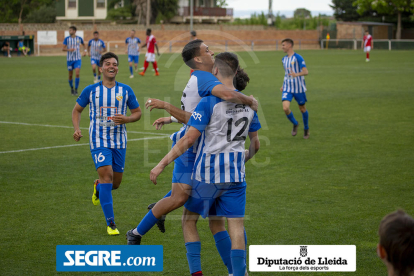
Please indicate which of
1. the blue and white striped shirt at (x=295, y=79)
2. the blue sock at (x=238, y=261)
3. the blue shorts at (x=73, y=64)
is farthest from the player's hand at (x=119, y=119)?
the blue shorts at (x=73, y=64)

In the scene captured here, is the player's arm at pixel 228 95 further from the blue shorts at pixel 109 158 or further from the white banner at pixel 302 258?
the blue shorts at pixel 109 158

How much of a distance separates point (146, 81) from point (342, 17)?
66.8 meters

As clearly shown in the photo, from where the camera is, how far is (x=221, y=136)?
4316mm

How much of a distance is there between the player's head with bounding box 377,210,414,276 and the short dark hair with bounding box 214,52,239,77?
222 cm

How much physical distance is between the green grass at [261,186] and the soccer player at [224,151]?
0.77 m

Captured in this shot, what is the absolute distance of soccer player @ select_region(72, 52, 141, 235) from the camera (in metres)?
5.99

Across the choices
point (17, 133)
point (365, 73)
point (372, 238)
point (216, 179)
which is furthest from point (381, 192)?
point (365, 73)

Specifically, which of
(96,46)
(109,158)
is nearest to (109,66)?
(109,158)

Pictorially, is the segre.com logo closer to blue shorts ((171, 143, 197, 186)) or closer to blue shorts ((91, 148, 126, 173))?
blue shorts ((171, 143, 197, 186))

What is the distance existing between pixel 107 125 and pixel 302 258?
282cm

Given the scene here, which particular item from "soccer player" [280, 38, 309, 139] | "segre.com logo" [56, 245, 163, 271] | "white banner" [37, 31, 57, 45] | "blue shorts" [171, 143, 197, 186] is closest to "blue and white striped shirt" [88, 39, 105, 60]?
"soccer player" [280, 38, 309, 139]

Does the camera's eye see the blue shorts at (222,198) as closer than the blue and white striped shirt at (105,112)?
Yes

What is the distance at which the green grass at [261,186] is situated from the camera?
5.54 meters

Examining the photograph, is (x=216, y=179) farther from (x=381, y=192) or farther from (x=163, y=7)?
(x=163, y=7)
